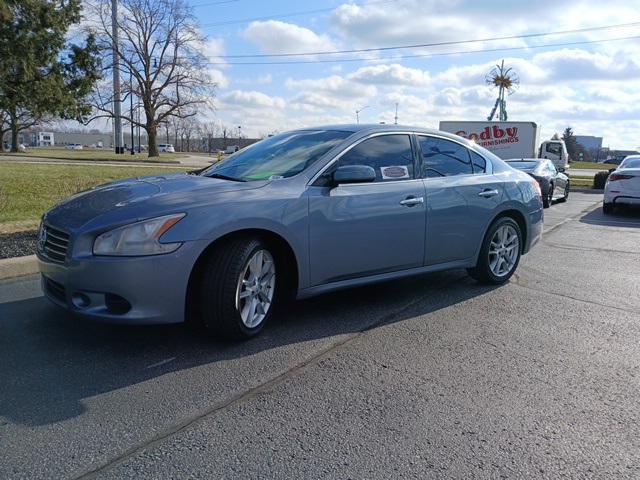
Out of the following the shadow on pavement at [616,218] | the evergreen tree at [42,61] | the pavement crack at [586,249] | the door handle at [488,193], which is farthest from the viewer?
the evergreen tree at [42,61]

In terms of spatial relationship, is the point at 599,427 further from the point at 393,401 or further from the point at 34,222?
the point at 34,222

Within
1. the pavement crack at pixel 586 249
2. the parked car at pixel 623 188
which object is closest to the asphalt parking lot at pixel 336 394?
the pavement crack at pixel 586 249

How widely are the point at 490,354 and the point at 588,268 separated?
373cm

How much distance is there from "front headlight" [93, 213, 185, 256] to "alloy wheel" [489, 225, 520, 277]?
3577 mm

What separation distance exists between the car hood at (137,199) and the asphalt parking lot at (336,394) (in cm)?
91

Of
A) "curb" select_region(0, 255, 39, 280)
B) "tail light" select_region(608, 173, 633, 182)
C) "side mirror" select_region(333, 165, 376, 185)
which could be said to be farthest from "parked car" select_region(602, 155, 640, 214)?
"curb" select_region(0, 255, 39, 280)

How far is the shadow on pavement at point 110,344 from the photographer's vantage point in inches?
123

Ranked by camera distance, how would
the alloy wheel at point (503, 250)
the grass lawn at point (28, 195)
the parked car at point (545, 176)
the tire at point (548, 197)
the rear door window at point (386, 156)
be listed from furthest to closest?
the tire at point (548, 197), the parked car at point (545, 176), the grass lawn at point (28, 195), the alloy wheel at point (503, 250), the rear door window at point (386, 156)

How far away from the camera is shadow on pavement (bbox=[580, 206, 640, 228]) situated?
11711 millimetres

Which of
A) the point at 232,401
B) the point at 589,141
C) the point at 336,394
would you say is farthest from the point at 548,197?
the point at 589,141

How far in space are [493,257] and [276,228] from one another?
2847 mm

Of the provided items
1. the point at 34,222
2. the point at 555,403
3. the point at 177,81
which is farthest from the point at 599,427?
the point at 177,81

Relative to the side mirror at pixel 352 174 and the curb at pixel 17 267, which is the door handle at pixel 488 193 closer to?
the side mirror at pixel 352 174

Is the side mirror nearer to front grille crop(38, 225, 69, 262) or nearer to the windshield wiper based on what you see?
the windshield wiper
